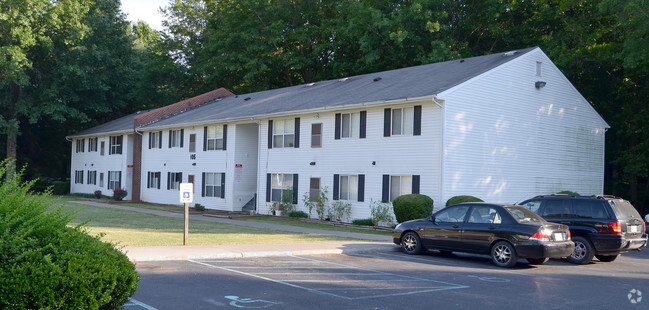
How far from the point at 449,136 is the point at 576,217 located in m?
7.85

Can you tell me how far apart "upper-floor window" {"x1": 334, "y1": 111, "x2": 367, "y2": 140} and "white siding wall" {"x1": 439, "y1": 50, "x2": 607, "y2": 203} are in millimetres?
4332

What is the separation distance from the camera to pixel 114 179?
45.7 m

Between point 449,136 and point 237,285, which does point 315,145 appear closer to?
point 449,136

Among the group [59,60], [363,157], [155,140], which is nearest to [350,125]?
[363,157]

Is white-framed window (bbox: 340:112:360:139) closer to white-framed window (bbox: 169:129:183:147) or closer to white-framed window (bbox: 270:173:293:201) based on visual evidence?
white-framed window (bbox: 270:173:293:201)

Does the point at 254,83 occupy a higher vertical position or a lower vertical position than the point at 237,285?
higher

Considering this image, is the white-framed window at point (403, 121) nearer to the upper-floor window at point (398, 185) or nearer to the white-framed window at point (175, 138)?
the upper-floor window at point (398, 185)

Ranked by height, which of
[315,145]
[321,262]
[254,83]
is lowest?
[321,262]

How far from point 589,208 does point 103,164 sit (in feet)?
131

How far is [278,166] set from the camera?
99.3ft

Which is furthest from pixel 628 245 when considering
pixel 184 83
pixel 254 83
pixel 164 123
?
pixel 184 83

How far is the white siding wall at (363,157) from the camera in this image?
23406 millimetres

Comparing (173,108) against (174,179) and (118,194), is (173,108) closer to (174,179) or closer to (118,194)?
(174,179)

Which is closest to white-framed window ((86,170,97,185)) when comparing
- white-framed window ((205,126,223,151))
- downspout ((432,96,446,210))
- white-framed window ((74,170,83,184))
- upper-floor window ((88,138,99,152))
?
upper-floor window ((88,138,99,152))
